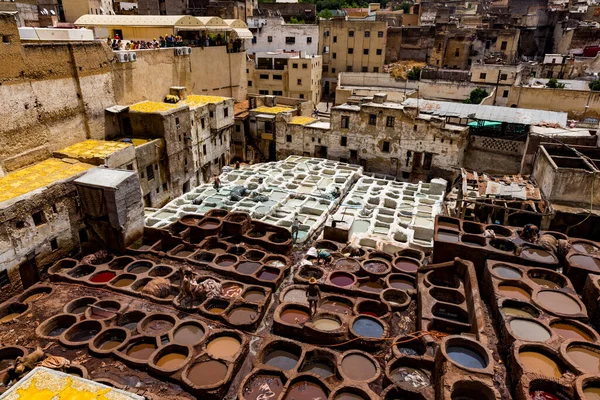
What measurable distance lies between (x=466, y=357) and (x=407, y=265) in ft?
Result: 23.9

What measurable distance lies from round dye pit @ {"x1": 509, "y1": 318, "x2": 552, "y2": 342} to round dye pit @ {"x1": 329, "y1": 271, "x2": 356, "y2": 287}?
21.3 ft

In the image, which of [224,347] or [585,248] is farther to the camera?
[585,248]

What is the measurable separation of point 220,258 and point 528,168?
1897cm

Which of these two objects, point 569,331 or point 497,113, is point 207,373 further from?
point 497,113

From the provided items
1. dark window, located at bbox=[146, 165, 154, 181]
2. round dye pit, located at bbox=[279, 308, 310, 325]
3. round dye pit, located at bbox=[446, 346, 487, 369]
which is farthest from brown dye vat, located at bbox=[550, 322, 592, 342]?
dark window, located at bbox=[146, 165, 154, 181]

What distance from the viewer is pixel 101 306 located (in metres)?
16.6

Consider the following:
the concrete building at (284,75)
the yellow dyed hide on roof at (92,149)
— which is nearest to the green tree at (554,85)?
the concrete building at (284,75)

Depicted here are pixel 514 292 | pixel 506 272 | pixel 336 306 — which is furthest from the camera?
pixel 336 306

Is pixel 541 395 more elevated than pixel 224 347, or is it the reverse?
pixel 541 395

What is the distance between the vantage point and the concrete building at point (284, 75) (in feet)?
155

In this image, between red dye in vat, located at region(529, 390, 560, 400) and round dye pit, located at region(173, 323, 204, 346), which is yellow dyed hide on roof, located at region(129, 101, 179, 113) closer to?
round dye pit, located at region(173, 323, 204, 346)

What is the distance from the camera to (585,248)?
16.7 meters

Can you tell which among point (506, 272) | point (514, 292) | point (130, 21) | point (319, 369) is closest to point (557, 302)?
point (514, 292)

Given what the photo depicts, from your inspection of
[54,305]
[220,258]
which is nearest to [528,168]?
[220,258]
